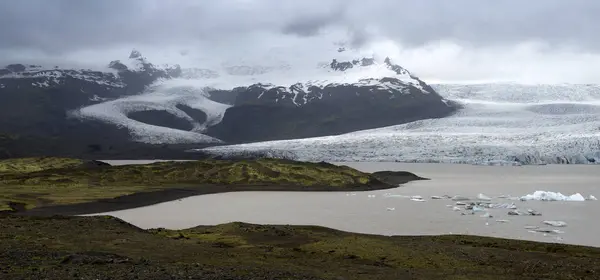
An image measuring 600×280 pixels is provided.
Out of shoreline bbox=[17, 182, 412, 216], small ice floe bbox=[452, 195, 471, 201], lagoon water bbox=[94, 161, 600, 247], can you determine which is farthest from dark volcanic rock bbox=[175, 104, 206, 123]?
small ice floe bbox=[452, 195, 471, 201]

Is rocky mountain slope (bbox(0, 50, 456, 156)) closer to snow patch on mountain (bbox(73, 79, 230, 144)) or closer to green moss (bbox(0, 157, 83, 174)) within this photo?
snow patch on mountain (bbox(73, 79, 230, 144))

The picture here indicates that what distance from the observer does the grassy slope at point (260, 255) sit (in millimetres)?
12125

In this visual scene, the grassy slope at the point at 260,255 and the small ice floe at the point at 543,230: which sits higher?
the grassy slope at the point at 260,255

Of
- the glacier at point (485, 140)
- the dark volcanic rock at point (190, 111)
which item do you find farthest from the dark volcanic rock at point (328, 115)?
the glacier at point (485, 140)

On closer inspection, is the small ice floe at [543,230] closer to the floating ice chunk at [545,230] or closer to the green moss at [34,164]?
the floating ice chunk at [545,230]

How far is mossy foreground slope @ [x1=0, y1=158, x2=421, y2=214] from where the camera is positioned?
40.5 meters

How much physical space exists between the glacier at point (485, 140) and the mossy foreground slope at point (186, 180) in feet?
75.9

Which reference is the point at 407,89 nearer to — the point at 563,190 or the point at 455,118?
the point at 455,118

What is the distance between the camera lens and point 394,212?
99.0ft

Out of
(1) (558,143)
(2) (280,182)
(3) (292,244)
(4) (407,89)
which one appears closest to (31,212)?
(3) (292,244)

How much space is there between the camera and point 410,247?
671 inches

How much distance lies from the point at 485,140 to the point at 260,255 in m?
70.0

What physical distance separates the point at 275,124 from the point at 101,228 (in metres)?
174

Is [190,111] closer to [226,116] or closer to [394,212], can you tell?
[226,116]
